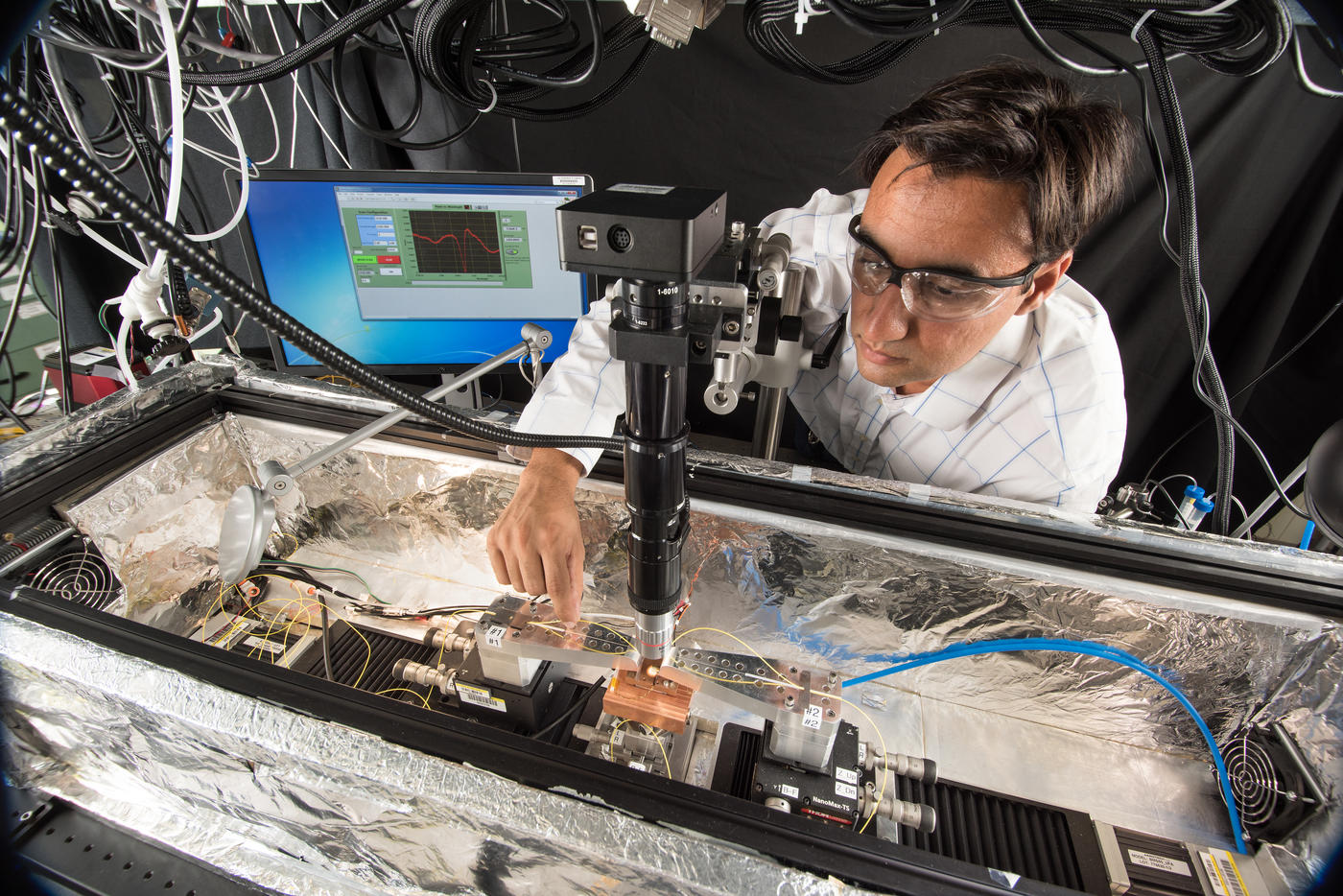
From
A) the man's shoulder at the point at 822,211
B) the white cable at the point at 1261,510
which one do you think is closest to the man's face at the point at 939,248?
the man's shoulder at the point at 822,211

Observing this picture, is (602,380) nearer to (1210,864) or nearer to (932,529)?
(932,529)

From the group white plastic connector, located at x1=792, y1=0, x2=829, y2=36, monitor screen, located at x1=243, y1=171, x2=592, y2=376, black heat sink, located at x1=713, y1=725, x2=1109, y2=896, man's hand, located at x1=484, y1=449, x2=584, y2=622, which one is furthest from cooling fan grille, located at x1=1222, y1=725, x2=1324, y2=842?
monitor screen, located at x1=243, y1=171, x2=592, y2=376

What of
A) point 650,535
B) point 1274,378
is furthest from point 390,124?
point 1274,378

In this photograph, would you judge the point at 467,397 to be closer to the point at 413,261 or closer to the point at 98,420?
Result: the point at 413,261

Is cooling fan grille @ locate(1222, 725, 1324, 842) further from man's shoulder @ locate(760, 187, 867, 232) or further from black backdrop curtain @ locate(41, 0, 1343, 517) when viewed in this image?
black backdrop curtain @ locate(41, 0, 1343, 517)

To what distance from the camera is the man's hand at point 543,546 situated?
0.77 m

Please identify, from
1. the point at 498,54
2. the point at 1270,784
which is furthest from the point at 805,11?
the point at 1270,784

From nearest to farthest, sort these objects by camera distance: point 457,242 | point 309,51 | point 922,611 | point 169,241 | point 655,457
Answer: point 169,241
point 655,457
point 309,51
point 922,611
point 457,242

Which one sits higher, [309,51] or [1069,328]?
[309,51]

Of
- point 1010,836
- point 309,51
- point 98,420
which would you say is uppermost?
point 309,51

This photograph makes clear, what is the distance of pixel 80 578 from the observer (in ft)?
2.66

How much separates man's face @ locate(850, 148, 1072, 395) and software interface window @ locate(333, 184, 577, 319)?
778mm

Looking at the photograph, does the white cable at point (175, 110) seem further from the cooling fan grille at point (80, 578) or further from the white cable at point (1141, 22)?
the white cable at point (1141, 22)

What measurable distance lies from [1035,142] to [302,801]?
1173mm
